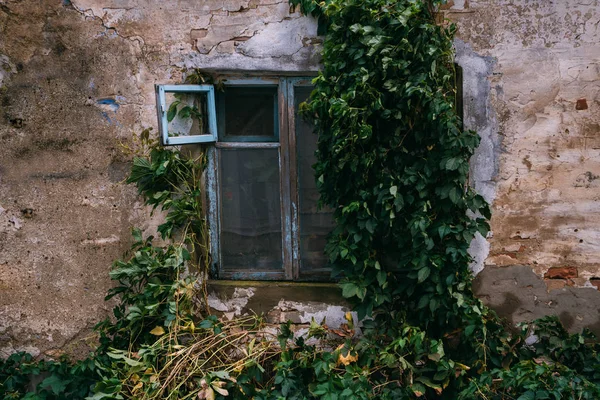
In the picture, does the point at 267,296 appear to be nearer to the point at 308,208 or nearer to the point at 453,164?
the point at 308,208

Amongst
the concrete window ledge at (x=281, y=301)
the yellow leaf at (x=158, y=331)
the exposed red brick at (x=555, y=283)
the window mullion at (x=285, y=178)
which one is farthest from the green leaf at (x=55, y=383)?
the exposed red brick at (x=555, y=283)

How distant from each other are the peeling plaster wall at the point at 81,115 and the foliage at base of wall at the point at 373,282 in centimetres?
24

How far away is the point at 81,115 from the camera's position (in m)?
3.52

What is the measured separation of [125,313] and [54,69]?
1.57 m

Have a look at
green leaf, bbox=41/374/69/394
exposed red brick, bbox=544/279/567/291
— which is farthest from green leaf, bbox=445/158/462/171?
green leaf, bbox=41/374/69/394

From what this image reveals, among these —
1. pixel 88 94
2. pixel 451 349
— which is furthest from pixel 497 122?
pixel 88 94

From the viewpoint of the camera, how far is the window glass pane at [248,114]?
357 centimetres

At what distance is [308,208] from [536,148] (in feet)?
4.55

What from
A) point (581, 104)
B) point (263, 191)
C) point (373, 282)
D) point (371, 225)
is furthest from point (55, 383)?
point (581, 104)

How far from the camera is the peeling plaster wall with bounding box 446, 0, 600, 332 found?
3.22 meters

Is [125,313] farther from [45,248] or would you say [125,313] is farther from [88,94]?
[88,94]

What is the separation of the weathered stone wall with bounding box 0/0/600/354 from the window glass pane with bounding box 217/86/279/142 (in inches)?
7.9

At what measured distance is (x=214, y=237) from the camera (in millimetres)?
3615

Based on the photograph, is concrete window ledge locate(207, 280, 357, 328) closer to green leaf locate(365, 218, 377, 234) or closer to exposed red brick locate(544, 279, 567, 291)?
green leaf locate(365, 218, 377, 234)
